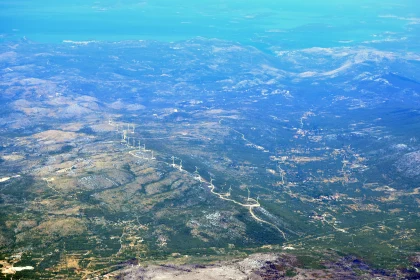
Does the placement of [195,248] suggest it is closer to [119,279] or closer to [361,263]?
[119,279]

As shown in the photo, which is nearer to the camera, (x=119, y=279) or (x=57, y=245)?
(x=119, y=279)

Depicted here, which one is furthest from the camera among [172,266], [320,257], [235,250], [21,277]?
[235,250]

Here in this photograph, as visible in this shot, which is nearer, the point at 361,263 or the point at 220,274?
the point at 220,274

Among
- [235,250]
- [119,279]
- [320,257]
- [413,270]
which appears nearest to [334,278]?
[320,257]

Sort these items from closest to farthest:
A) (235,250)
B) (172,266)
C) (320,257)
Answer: (172,266), (320,257), (235,250)

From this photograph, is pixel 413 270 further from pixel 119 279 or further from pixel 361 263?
pixel 119 279

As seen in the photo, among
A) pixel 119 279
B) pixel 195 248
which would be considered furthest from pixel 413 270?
pixel 119 279

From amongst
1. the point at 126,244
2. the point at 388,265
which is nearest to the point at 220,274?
the point at 126,244

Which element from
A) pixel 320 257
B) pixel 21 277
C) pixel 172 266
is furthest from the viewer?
pixel 320 257

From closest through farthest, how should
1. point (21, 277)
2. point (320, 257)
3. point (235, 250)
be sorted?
point (21, 277), point (320, 257), point (235, 250)
